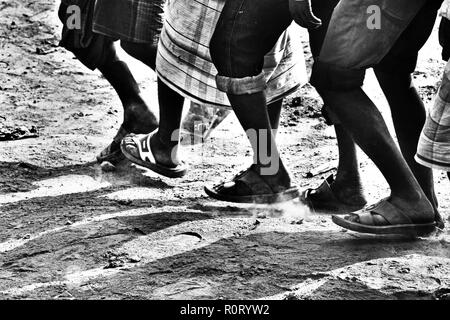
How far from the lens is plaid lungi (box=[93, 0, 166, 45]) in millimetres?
4934

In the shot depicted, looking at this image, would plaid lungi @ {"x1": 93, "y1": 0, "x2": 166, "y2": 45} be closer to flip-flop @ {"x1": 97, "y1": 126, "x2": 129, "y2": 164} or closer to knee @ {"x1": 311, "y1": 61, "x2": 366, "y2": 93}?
flip-flop @ {"x1": 97, "y1": 126, "x2": 129, "y2": 164}

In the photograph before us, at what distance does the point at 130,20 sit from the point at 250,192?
3.81ft

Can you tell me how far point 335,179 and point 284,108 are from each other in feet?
5.42

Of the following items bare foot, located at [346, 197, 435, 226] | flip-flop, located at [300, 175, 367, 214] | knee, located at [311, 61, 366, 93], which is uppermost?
knee, located at [311, 61, 366, 93]

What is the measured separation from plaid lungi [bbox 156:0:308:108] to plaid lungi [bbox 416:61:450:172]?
1.13 meters

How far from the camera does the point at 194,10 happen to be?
4.41 metres

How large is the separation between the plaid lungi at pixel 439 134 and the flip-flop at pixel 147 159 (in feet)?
5.28

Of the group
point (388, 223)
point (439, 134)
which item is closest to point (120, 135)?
point (388, 223)

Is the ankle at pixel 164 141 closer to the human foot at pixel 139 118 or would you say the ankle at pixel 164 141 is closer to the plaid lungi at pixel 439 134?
the human foot at pixel 139 118

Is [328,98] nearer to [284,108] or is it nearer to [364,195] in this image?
[364,195]

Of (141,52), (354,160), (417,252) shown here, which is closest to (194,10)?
(141,52)

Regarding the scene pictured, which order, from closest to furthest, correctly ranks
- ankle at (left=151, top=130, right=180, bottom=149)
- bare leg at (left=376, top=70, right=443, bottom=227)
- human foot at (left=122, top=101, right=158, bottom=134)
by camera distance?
bare leg at (left=376, top=70, right=443, bottom=227) → ankle at (left=151, top=130, right=180, bottom=149) → human foot at (left=122, top=101, right=158, bottom=134)

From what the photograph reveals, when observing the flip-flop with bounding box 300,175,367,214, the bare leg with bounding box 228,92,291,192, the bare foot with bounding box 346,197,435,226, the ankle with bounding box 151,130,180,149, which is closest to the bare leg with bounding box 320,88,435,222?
the bare foot with bounding box 346,197,435,226

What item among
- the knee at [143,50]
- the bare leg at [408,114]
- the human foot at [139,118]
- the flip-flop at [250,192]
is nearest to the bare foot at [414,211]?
the bare leg at [408,114]
